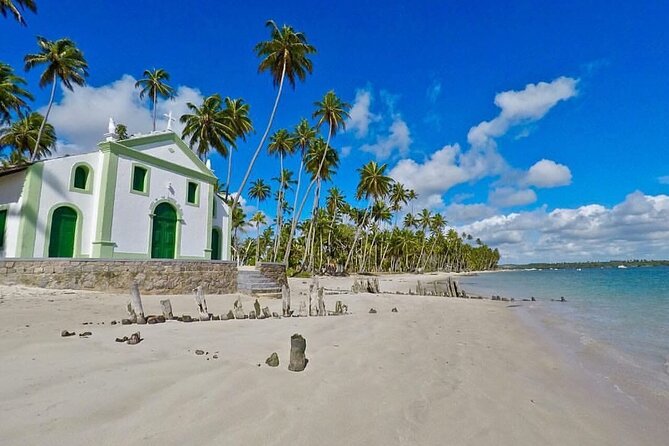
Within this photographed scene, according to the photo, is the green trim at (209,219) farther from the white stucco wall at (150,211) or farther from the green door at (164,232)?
the green door at (164,232)

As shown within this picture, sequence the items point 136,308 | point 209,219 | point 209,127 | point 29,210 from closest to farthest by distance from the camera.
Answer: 1. point 136,308
2. point 29,210
3. point 209,219
4. point 209,127

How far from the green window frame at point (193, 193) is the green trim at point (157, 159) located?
46 cm

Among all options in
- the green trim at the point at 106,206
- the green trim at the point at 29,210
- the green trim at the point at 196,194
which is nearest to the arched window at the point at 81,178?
the green trim at the point at 106,206

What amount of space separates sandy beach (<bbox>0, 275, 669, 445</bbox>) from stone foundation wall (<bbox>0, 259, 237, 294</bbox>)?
15.6 ft

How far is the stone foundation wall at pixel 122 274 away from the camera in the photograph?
11.8 m

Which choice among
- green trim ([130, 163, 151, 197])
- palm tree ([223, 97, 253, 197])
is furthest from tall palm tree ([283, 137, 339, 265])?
green trim ([130, 163, 151, 197])

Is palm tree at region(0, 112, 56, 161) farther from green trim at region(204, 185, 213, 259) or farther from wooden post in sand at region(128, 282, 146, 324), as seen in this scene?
wooden post in sand at region(128, 282, 146, 324)

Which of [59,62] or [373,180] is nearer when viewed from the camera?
[59,62]

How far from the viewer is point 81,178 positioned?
52.0 feet

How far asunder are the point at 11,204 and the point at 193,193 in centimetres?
777

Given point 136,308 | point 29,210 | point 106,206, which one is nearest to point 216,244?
point 106,206

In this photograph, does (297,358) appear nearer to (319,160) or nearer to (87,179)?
(87,179)

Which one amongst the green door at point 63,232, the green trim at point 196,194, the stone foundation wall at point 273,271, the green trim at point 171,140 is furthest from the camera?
the green trim at point 196,194

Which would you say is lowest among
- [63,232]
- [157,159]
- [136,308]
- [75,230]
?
[136,308]
